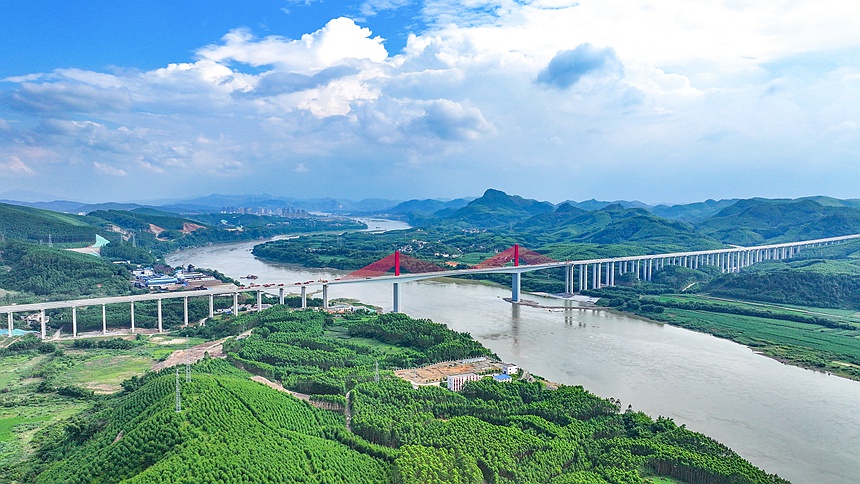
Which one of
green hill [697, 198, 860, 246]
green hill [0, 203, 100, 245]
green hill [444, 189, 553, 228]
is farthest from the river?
green hill [444, 189, 553, 228]

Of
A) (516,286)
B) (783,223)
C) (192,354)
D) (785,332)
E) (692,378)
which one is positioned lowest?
(692,378)

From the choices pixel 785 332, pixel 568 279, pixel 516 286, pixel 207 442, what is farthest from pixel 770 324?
pixel 207 442

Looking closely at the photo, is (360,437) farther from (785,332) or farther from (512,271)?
(512,271)

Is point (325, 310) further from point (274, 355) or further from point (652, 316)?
point (652, 316)

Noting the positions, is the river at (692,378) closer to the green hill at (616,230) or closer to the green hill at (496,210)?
the green hill at (616,230)

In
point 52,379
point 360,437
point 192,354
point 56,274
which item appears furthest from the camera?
point 56,274

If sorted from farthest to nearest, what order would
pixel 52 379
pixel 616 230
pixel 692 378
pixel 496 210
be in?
pixel 496 210
pixel 616 230
pixel 692 378
pixel 52 379

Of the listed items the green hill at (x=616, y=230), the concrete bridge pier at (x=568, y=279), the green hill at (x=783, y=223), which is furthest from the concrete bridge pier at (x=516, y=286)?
the green hill at (x=783, y=223)
